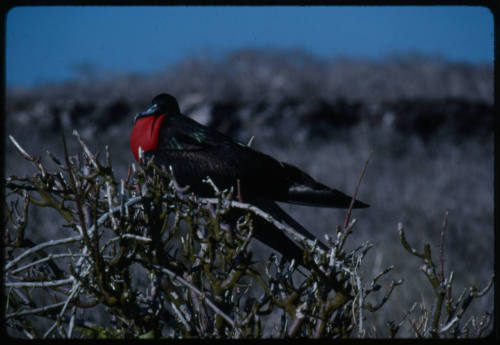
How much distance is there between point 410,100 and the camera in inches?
426

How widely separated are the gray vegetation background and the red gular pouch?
10.0 feet

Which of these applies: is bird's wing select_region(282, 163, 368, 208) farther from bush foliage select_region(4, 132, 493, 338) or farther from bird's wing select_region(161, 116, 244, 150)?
bush foliage select_region(4, 132, 493, 338)

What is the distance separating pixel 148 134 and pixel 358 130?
27.7 ft

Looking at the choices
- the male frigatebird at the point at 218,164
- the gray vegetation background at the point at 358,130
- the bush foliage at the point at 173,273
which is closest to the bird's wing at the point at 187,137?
the male frigatebird at the point at 218,164

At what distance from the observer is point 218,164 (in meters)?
2.20

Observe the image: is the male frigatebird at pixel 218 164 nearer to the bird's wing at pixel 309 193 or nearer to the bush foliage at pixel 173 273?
the bird's wing at pixel 309 193

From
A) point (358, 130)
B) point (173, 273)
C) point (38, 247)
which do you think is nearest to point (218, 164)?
point (173, 273)

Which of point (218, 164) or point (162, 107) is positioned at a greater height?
point (162, 107)

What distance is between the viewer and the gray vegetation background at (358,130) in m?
6.84

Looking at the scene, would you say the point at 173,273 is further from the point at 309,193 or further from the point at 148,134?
the point at 148,134

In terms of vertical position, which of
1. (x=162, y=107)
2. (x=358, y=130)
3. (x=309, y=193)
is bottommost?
(x=358, y=130)

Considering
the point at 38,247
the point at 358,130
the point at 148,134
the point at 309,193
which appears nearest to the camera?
the point at 38,247

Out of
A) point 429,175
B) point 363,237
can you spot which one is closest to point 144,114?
point 363,237

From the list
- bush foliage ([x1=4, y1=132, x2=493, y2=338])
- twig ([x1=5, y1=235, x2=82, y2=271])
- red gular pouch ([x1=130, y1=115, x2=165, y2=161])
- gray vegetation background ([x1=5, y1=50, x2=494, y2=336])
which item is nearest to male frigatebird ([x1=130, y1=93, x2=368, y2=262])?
red gular pouch ([x1=130, y1=115, x2=165, y2=161])
